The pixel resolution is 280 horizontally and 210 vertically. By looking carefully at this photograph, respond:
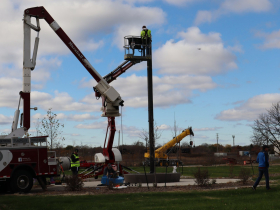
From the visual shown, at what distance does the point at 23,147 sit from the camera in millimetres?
17812

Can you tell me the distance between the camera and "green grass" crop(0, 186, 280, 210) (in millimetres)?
11602

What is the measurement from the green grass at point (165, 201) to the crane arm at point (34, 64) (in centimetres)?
578

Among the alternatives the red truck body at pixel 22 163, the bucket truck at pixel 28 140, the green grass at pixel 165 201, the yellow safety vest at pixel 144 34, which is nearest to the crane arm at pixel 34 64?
the bucket truck at pixel 28 140

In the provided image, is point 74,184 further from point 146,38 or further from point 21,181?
point 146,38

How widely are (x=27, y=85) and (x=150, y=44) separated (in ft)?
25.4

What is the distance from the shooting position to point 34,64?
19328 mm

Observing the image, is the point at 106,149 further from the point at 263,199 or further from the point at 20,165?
the point at 263,199

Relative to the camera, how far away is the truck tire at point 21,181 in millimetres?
17469

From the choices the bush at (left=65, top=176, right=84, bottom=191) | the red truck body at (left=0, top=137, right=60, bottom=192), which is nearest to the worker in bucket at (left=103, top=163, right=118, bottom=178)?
the bush at (left=65, top=176, right=84, bottom=191)

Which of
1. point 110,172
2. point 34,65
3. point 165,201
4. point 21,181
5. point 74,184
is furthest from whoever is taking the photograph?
point 110,172

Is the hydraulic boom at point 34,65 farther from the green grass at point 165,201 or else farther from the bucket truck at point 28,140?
the green grass at point 165,201

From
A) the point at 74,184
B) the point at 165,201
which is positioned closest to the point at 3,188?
the point at 74,184

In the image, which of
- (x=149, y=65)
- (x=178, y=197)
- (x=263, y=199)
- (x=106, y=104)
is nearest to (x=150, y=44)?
(x=149, y=65)

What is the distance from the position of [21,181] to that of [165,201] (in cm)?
787
